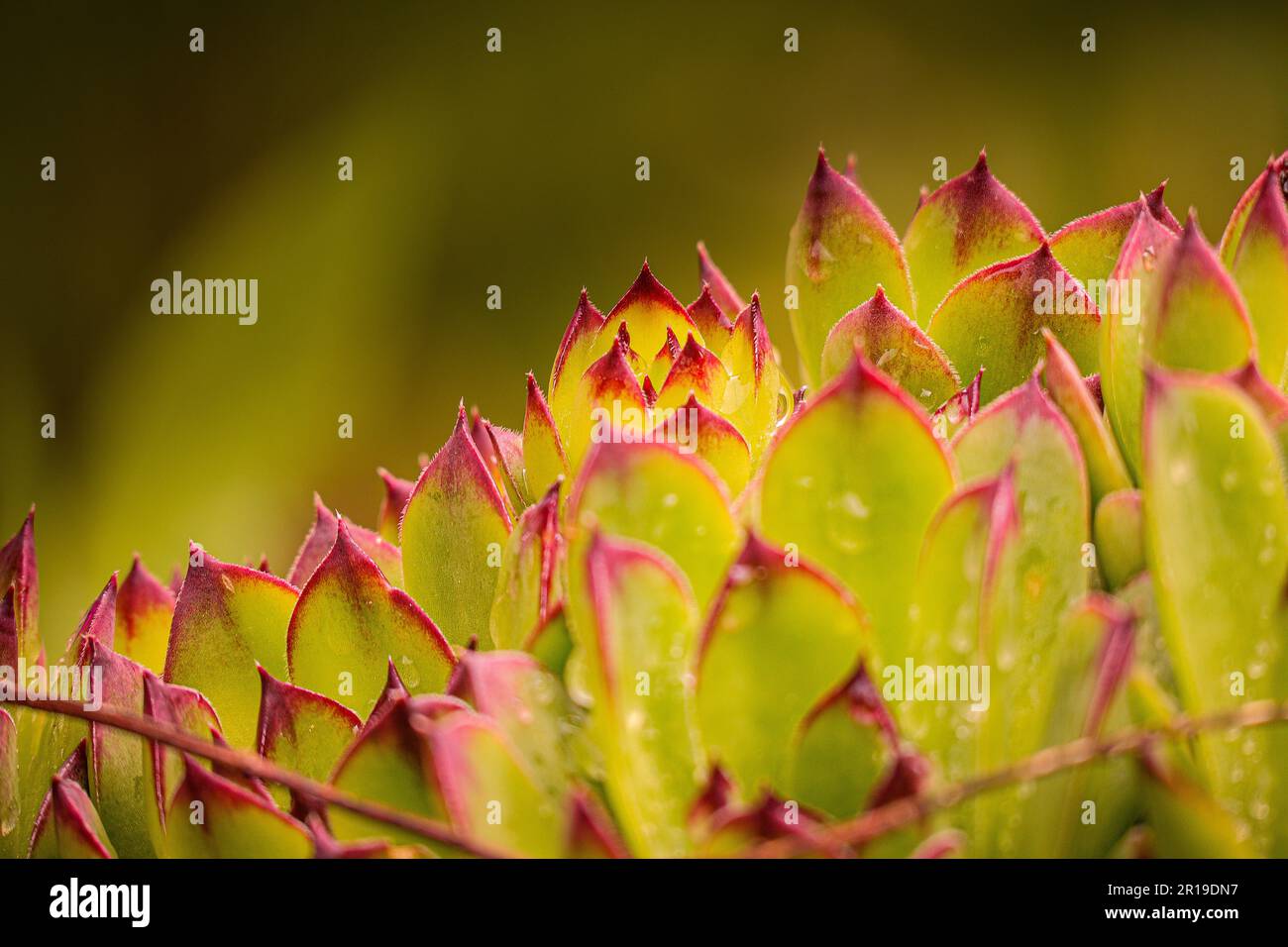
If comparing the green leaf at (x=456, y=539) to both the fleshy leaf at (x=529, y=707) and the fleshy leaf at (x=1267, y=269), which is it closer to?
the fleshy leaf at (x=529, y=707)

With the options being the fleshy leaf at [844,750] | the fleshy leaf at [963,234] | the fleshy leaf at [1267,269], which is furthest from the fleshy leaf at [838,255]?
the fleshy leaf at [844,750]

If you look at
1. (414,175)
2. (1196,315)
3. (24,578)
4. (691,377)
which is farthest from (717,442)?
(414,175)

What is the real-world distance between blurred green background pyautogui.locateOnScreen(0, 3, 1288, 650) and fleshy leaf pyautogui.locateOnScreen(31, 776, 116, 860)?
1179mm

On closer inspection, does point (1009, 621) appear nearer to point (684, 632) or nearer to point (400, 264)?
point (684, 632)

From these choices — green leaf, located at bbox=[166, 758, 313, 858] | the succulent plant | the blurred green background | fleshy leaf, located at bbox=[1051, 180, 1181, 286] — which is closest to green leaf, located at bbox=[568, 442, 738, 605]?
the succulent plant

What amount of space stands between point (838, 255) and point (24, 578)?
309 millimetres

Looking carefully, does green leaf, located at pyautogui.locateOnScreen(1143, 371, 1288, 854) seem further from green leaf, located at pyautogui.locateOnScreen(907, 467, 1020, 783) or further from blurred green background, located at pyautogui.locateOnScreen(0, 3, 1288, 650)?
blurred green background, located at pyautogui.locateOnScreen(0, 3, 1288, 650)

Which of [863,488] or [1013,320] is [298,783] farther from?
[1013,320]

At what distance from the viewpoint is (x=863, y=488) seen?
1.03ft

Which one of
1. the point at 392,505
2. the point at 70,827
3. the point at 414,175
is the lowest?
the point at 70,827

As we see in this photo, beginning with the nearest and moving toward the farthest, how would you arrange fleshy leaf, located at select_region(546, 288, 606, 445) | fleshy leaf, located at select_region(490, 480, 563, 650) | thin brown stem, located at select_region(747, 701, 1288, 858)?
1. thin brown stem, located at select_region(747, 701, 1288, 858)
2. fleshy leaf, located at select_region(490, 480, 563, 650)
3. fleshy leaf, located at select_region(546, 288, 606, 445)

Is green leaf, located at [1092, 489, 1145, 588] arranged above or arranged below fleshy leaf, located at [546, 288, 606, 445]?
below

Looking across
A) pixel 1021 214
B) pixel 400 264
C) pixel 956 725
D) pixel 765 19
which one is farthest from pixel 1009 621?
pixel 765 19

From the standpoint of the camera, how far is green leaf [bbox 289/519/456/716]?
37 cm
